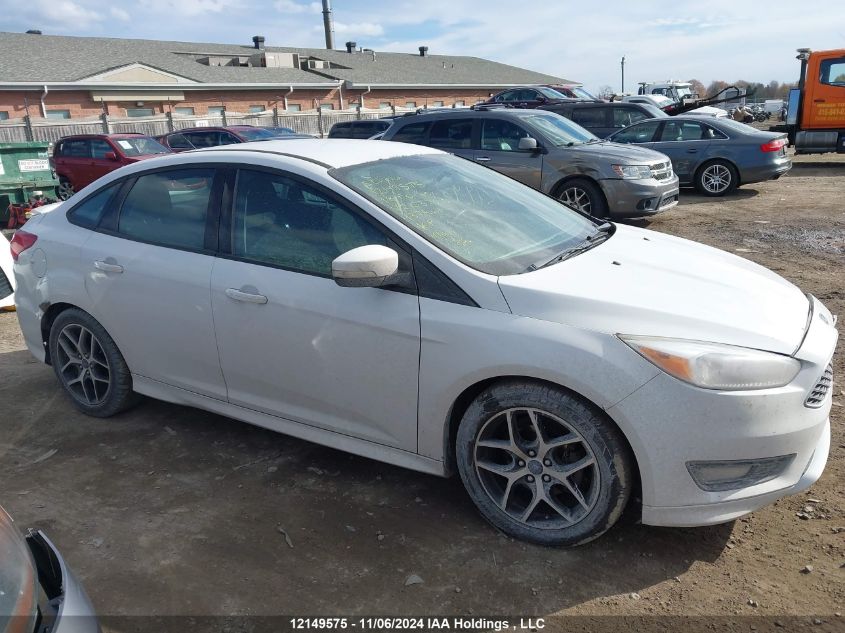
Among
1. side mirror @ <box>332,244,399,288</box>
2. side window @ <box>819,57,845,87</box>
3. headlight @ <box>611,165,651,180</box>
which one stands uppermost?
side window @ <box>819,57,845,87</box>

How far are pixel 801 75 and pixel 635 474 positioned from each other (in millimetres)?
17264

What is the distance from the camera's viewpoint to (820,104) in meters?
16.2

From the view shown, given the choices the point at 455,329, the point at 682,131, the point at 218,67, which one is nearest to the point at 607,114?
the point at 682,131

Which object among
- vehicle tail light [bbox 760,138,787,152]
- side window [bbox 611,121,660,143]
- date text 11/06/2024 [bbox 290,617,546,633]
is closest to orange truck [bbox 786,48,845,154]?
vehicle tail light [bbox 760,138,787,152]

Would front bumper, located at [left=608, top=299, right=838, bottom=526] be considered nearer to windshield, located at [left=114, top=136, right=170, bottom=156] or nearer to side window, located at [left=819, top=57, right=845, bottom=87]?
A: windshield, located at [left=114, top=136, right=170, bottom=156]

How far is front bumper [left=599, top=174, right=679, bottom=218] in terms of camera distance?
9.64m

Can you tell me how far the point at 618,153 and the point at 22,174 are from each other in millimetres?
10173

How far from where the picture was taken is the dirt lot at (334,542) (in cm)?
267

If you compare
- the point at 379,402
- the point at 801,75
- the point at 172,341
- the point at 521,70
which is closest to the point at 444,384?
the point at 379,402

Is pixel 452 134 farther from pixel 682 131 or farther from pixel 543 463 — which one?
pixel 543 463

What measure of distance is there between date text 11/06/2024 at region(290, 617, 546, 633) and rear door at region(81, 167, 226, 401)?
1475 mm

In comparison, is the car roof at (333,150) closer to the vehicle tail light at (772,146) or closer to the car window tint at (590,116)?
the vehicle tail light at (772,146)

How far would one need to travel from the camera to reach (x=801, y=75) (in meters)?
16.5

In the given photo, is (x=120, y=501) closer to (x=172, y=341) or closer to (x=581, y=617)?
(x=172, y=341)
